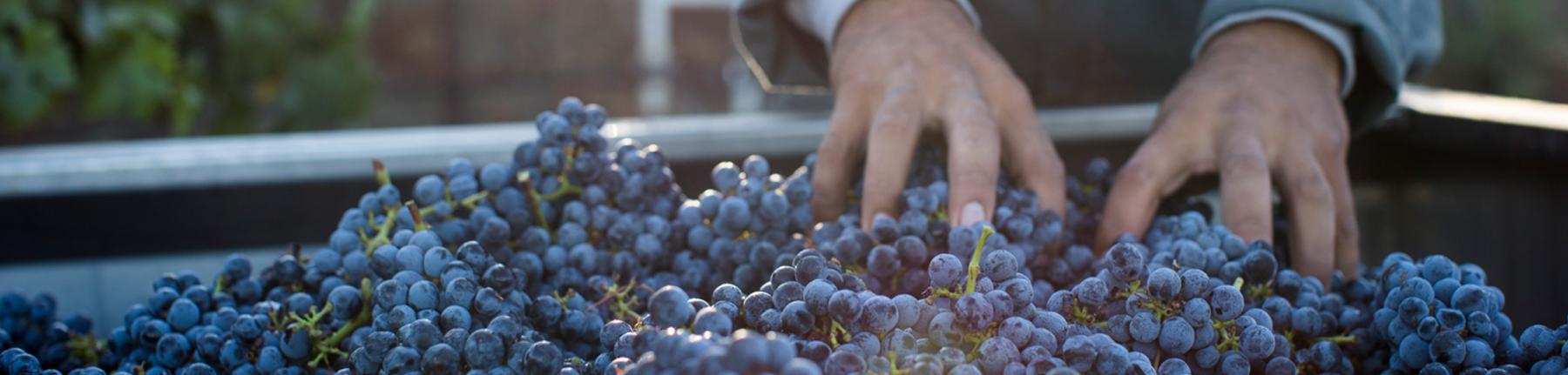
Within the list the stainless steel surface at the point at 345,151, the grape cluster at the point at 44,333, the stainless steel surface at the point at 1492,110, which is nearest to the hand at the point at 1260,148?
the stainless steel surface at the point at 1492,110

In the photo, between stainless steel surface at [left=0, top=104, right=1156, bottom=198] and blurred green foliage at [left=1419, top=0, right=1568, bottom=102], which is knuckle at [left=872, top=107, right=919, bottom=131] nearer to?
stainless steel surface at [left=0, top=104, right=1156, bottom=198]

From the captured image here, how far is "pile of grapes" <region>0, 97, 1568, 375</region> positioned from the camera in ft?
2.06

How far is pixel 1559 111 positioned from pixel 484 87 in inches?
213

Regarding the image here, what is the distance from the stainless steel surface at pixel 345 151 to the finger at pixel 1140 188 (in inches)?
20.3

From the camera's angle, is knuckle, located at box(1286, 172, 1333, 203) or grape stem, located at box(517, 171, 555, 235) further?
knuckle, located at box(1286, 172, 1333, 203)

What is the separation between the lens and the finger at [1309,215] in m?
1.00

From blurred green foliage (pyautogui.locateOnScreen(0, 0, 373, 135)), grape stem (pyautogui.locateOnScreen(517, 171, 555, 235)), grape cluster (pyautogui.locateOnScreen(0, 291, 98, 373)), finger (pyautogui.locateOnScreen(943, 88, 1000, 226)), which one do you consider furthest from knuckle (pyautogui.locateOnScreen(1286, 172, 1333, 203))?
blurred green foliage (pyautogui.locateOnScreen(0, 0, 373, 135))

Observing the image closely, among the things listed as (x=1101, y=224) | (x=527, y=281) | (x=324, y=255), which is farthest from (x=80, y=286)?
(x=1101, y=224)

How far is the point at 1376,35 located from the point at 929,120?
0.50 meters

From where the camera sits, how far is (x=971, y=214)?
92 centimetres

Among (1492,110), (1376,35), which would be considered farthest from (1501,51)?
(1376,35)

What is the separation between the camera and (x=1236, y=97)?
1068 mm

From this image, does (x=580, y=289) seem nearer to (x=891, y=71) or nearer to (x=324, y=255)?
(x=324, y=255)

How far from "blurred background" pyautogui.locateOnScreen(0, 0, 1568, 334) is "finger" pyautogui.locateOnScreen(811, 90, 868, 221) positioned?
0.43m
